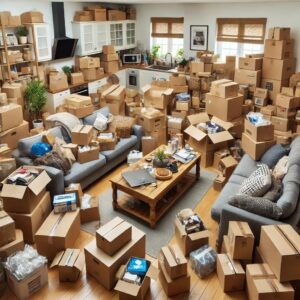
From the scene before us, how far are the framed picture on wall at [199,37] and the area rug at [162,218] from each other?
3346 millimetres

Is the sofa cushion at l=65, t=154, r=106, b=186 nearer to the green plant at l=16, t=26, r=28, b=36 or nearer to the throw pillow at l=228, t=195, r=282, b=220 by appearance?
the throw pillow at l=228, t=195, r=282, b=220

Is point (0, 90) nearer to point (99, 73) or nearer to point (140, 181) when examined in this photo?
point (99, 73)

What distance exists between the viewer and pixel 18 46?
5688mm

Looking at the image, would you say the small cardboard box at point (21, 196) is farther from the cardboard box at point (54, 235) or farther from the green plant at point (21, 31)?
the green plant at point (21, 31)

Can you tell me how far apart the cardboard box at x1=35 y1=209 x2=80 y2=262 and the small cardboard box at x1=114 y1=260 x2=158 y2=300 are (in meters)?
0.70

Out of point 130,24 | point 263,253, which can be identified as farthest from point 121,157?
point 130,24

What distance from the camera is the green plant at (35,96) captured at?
18.2 ft

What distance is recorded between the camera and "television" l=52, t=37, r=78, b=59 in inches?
241

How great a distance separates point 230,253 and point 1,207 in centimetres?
228

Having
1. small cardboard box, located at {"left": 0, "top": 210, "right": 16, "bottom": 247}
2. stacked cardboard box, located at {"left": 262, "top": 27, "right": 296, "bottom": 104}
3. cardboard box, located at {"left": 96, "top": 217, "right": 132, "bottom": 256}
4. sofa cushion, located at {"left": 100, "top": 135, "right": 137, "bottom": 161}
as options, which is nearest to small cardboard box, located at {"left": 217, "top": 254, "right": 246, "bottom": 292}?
cardboard box, located at {"left": 96, "top": 217, "right": 132, "bottom": 256}

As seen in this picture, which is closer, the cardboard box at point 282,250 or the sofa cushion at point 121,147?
the cardboard box at point 282,250

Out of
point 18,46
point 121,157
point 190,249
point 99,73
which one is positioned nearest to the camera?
point 190,249

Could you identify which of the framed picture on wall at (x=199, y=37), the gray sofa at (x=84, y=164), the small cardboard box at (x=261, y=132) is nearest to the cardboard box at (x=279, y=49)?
the framed picture on wall at (x=199, y=37)

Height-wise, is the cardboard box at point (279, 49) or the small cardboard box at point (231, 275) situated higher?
the cardboard box at point (279, 49)
